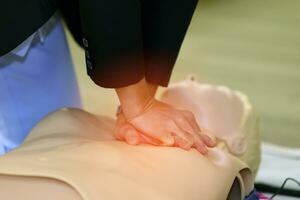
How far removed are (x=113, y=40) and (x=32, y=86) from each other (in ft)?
0.85

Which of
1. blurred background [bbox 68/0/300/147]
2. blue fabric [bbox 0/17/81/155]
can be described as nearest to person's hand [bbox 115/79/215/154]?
blue fabric [bbox 0/17/81/155]

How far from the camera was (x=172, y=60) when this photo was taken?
1061 mm

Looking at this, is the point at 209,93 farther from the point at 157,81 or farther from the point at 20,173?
the point at 20,173

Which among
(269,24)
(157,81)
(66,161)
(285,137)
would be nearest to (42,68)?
(157,81)

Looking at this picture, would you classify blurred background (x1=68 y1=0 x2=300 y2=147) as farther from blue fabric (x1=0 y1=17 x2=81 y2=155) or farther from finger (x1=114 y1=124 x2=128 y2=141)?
finger (x1=114 y1=124 x2=128 y2=141)

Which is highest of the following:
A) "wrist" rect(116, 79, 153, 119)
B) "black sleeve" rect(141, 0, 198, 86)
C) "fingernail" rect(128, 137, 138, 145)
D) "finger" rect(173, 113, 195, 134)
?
"black sleeve" rect(141, 0, 198, 86)

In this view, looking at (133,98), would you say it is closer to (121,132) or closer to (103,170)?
(121,132)

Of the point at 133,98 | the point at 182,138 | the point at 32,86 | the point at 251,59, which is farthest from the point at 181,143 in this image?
the point at 251,59

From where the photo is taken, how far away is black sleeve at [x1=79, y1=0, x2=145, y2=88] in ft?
3.05

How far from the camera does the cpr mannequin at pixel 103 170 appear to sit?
805 mm

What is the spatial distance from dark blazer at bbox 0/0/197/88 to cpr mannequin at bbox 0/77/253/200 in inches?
→ 4.5

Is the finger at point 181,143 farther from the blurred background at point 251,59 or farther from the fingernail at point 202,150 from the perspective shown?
the blurred background at point 251,59

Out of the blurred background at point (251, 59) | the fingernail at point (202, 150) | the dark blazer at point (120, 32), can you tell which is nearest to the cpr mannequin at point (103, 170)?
the fingernail at point (202, 150)

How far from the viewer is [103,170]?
841 mm
